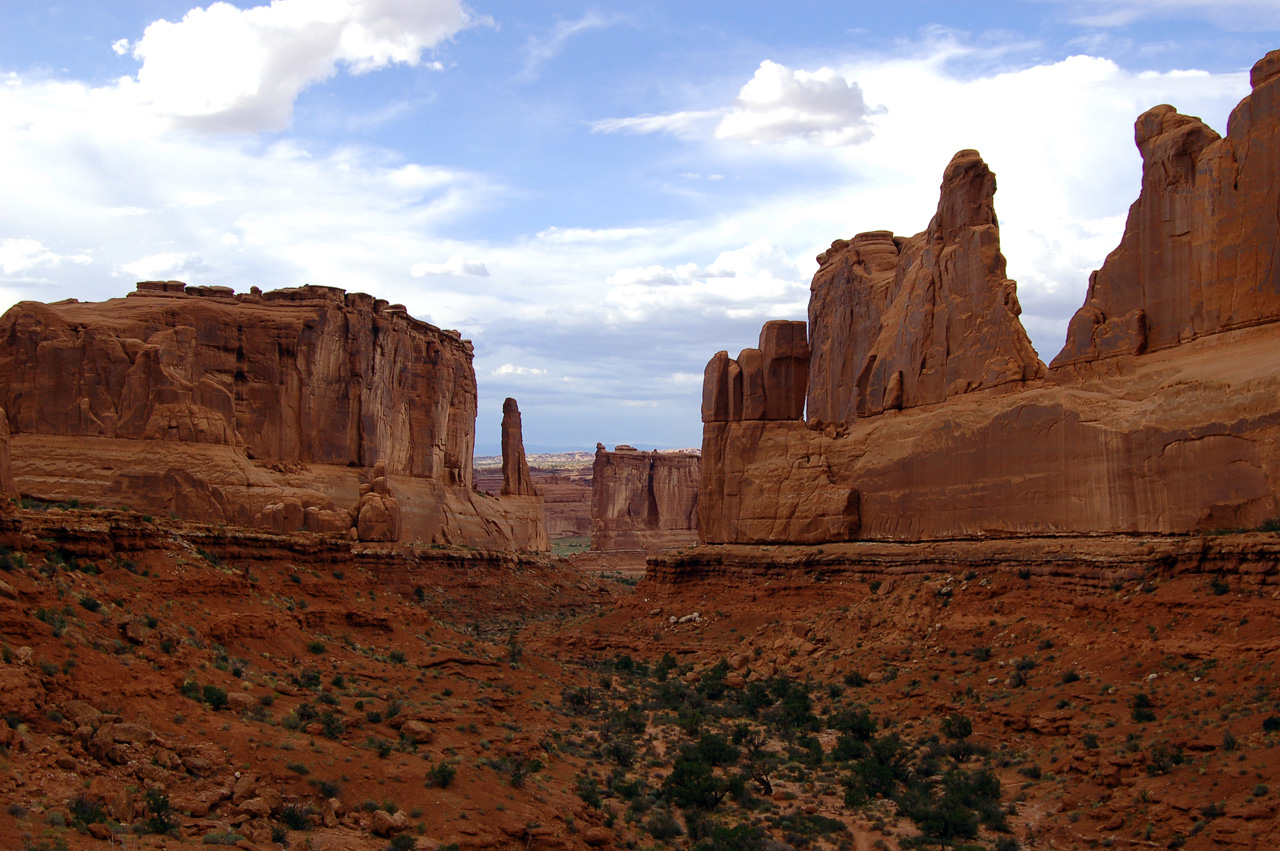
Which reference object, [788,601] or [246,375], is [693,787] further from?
[246,375]

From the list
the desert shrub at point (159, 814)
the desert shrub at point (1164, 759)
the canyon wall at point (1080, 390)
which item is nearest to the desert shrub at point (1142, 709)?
the desert shrub at point (1164, 759)

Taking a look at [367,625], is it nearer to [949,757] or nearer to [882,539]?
[949,757]

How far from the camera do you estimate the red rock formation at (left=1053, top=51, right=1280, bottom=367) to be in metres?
24.7

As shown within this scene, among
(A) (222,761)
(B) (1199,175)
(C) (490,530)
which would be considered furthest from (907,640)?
(C) (490,530)

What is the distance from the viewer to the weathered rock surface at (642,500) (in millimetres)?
106250

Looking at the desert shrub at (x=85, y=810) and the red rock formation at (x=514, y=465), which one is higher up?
the red rock formation at (x=514, y=465)

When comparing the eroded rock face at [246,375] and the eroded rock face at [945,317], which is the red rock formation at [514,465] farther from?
the eroded rock face at [945,317]

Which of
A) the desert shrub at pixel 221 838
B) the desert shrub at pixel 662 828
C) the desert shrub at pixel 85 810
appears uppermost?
the desert shrub at pixel 85 810

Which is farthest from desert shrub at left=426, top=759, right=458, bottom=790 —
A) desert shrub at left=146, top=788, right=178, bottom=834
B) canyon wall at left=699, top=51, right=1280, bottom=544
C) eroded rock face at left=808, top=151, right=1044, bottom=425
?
eroded rock face at left=808, top=151, right=1044, bottom=425

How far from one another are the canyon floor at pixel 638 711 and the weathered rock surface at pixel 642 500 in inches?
2820

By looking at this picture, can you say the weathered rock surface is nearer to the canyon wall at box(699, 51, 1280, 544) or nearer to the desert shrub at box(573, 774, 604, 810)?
the canyon wall at box(699, 51, 1280, 544)

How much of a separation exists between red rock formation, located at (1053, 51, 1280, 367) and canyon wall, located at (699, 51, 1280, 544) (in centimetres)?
5

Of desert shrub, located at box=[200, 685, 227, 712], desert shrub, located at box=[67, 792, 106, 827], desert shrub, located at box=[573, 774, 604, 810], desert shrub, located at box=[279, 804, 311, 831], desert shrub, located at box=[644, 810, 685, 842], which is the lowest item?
desert shrub, located at box=[644, 810, 685, 842]

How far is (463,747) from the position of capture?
60.5ft
